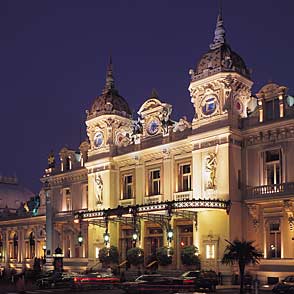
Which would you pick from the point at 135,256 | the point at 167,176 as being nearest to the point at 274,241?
the point at 167,176

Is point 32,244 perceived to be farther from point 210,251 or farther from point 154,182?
point 210,251

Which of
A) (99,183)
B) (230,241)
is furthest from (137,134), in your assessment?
(230,241)

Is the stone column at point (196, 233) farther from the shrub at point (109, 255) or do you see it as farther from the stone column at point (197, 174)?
the shrub at point (109, 255)

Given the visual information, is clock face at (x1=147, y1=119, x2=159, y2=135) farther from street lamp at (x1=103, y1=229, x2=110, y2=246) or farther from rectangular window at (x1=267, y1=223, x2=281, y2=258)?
rectangular window at (x1=267, y1=223, x2=281, y2=258)

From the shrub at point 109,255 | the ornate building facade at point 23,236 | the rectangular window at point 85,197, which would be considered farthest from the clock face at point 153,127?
the ornate building facade at point 23,236

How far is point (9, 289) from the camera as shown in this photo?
4003 centimetres

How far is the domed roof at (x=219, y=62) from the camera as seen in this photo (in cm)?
4200

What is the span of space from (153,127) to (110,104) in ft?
21.3

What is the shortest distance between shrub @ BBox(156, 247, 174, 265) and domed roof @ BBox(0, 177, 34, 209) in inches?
2022

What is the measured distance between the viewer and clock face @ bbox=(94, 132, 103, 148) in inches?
2121

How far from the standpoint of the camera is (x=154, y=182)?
48125mm

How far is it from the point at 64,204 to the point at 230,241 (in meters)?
25.0

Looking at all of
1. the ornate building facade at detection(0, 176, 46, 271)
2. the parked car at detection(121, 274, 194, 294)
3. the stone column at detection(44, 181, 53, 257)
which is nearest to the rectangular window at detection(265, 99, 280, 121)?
the parked car at detection(121, 274, 194, 294)

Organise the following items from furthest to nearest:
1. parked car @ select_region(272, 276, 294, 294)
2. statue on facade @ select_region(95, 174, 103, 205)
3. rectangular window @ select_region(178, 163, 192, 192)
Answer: statue on facade @ select_region(95, 174, 103, 205) → rectangular window @ select_region(178, 163, 192, 192) → parked car @ select_region(272, 276, 294, 294)
